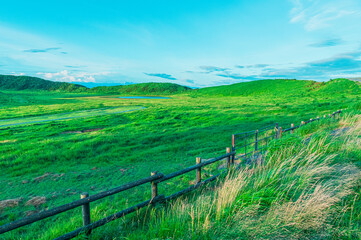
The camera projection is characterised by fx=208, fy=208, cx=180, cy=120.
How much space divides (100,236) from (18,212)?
5.65m

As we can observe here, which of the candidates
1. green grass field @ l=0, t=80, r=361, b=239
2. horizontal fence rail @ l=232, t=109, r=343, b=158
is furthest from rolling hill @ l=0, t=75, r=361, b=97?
horizontal fence rail @ l=232, t=109, r=343, b=158

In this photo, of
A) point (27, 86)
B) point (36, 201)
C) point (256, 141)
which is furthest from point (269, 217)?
point (27, 86)

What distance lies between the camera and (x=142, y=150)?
55.6 feet

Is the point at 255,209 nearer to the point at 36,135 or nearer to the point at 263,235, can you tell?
the point at 263,235

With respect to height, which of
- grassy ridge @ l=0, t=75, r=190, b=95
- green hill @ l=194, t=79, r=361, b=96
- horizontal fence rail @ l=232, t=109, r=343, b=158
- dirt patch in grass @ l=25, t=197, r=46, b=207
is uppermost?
grassy ridge @ l=0, t=75, r=190, b=95

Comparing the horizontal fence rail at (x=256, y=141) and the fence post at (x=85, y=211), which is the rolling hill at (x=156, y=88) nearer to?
the horizontal fence rail at (x=256, y=141)

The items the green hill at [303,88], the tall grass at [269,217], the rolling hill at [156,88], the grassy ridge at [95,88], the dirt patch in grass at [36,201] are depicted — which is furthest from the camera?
the grassy ridge at [95,88]

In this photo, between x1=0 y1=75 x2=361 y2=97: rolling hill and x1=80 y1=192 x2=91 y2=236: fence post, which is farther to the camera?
x1=0 y1=75 x2=361 y2=97: rolling hill

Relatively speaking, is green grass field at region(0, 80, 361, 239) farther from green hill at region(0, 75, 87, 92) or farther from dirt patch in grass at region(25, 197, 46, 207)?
green hill at region(0, 75, 87, 92)

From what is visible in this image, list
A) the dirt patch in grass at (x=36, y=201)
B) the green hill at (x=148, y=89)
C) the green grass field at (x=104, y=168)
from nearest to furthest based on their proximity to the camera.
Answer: the green grass field at (x=104, y=168) < the dirt patch in grass at (x=36, y=201) < the green hill at (x=148, y=89)

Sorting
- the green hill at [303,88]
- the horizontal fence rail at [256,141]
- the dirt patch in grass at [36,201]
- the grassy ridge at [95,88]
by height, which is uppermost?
the grassy ridge at [95,88]

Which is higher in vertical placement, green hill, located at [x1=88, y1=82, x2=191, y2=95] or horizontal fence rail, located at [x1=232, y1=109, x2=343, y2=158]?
green hill, located at [x1=88, y1=82, x2=191, y2=95]

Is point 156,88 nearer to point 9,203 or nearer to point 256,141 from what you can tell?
point 256,141

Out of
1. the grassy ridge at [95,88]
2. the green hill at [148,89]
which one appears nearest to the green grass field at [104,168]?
the green hill at [148,89]
